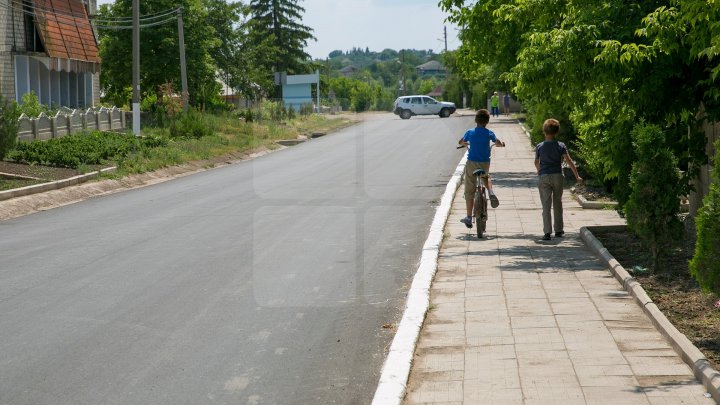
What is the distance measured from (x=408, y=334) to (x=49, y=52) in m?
35.9

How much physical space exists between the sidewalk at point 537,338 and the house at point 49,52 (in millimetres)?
29985

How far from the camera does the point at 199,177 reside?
89.7 ft

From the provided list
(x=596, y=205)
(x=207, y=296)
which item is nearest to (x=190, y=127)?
(x=596, y=205)

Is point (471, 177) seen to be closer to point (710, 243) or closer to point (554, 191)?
point (554, 191)

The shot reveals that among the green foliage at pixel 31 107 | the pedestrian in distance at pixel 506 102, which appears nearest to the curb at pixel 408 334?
the green foliage at pixel 31 107

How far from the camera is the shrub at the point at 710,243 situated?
747cm

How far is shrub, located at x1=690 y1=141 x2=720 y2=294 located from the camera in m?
7.47

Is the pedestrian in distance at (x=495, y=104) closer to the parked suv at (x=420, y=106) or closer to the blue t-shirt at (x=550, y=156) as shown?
the parked suv at (x=420, y=106)

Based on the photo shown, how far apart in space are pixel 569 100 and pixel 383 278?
485cm

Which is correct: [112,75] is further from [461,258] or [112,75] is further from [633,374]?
[633,374]

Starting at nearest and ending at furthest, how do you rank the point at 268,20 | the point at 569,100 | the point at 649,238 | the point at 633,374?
the point at 633,374 → the point at 649,238 → the point at 569,100 → the point at 268,20

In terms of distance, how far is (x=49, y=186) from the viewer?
865 inches

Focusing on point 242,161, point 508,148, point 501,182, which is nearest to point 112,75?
point 242,161

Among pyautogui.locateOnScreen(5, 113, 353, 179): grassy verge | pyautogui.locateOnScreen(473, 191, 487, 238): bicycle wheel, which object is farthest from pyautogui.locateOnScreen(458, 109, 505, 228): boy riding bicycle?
pyautogui.locateOnScreen(5, 113, 353, 179): grassy verge
